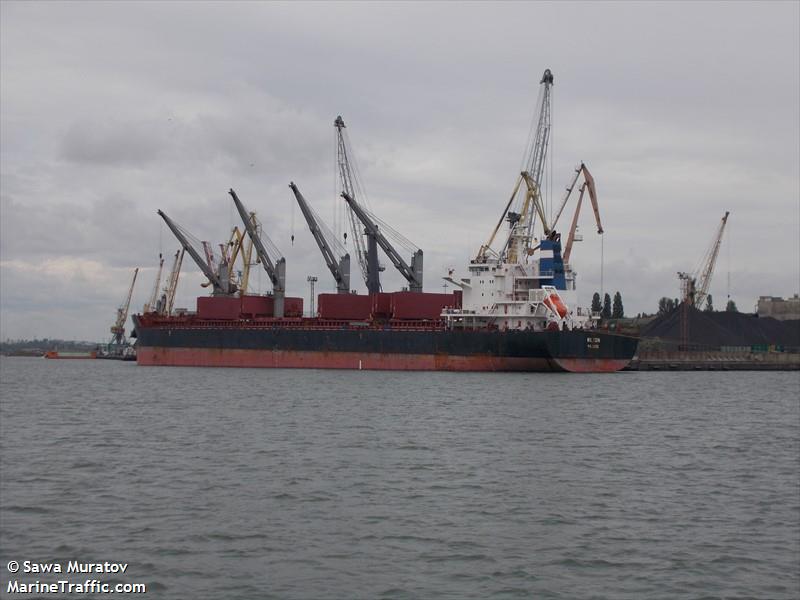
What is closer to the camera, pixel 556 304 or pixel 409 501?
pixel 409 501

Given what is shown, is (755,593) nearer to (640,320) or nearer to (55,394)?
(55,394)

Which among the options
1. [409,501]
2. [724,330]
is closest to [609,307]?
[724,330]

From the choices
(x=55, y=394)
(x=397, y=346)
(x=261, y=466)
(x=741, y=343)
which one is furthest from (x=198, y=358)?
(x=741, y=343)

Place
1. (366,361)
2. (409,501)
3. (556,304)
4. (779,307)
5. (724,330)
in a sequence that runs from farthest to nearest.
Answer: (779,307), (724,330), (366,361), (556,304), (409,501)

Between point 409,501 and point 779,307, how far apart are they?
137 m

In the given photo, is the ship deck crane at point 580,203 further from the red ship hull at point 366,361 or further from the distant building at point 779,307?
the distant building at point 779,307

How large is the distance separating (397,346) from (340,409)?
27.0m

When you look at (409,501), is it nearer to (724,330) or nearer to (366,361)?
(366,361)

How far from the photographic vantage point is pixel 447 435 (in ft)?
85.7

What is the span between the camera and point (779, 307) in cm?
14012

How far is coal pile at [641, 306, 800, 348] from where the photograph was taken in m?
103

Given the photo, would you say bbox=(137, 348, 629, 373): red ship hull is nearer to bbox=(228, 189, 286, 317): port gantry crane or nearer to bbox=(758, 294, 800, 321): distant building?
bbox=(228, 189, 286, 317): port gantry crane

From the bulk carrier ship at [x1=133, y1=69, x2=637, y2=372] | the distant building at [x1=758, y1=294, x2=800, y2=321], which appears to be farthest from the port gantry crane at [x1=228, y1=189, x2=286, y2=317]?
the distant building at [x1=758, y1=294, x2=800, y2=321]

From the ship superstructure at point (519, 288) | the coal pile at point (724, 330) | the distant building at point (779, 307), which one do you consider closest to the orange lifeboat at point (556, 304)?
the ship superstructure at point (519, 288)
